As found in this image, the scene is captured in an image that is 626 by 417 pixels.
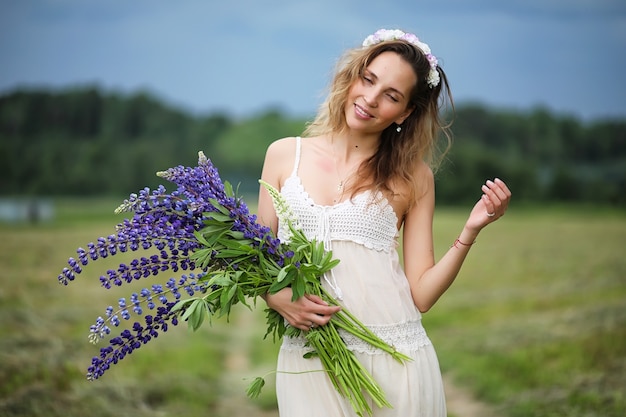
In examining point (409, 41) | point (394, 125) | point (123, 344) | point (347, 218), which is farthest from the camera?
point (394, 125)

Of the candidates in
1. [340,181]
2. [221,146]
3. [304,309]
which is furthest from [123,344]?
[221,146]

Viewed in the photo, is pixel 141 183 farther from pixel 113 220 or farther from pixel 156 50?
pixel 156 50

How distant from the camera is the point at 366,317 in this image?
7.09 feet

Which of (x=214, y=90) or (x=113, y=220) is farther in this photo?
(x=214, y=90)

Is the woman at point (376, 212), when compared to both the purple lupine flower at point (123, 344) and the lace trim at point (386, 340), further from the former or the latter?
the purple lupine flower at point (123, 344)

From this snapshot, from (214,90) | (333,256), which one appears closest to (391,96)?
(333,256)

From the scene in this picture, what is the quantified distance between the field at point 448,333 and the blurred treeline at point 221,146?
33 centimetres

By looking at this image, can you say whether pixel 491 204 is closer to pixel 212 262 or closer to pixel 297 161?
pixel 297 161

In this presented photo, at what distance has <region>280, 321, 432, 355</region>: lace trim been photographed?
2146 millimetres

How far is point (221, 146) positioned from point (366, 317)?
7.22 meters

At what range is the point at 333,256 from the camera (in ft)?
7.20

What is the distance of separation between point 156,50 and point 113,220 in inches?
80.3

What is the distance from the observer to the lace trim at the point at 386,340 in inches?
84.5

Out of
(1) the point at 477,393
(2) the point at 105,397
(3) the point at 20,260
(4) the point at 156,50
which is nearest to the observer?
(2) the point at 105,397
